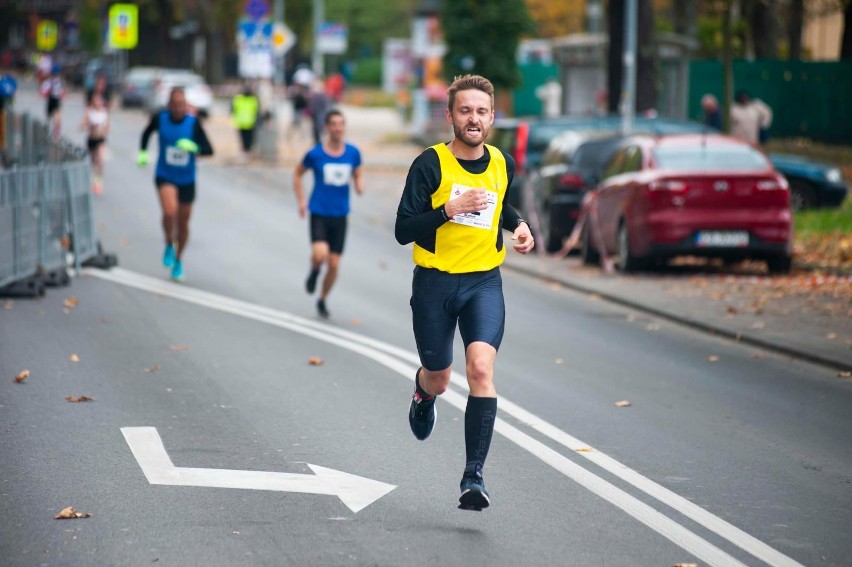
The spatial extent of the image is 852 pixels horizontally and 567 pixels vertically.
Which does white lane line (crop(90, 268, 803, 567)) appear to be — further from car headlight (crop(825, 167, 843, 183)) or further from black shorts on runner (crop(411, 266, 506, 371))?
car headlight (crop(825, 167, 843, 183))

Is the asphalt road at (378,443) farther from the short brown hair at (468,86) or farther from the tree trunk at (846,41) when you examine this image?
the tree trunk at (846,41)

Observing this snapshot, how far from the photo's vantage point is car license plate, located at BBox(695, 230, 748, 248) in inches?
698

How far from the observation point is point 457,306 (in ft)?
22.8

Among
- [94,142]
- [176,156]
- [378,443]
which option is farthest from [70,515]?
[94,142]

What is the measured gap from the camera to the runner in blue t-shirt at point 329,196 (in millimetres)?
14406

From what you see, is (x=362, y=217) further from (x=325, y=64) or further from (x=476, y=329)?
(x=325, y=64)

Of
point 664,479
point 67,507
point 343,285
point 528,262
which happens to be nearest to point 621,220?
point 528,262

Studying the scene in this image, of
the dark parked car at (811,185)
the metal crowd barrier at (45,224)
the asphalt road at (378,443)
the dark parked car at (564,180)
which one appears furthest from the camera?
the dark parked car at (811,185)

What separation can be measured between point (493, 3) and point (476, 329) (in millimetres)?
40884

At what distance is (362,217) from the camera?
27062mm

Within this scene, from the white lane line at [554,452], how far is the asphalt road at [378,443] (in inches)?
0.8

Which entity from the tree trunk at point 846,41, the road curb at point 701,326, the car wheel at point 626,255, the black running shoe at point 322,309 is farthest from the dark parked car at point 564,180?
the tree trunk at point 846,41

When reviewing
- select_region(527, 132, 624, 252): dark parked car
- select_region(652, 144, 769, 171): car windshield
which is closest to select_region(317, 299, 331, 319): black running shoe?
select_region(652, 144, 769, 171): car windshield

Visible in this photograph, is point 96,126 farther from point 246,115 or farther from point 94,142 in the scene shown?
point 246,115
